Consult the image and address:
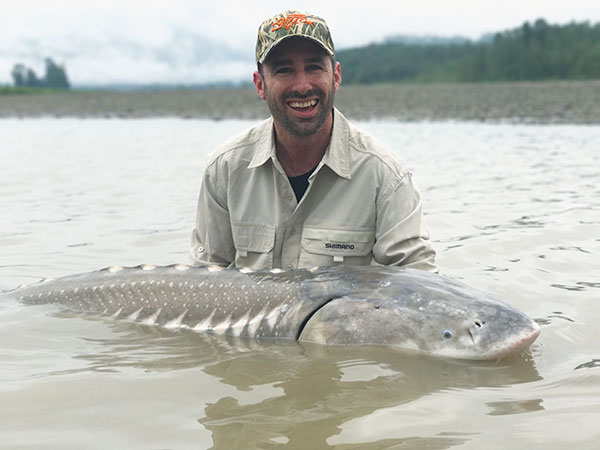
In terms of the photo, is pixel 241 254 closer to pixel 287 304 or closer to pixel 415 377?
pixel 287 304

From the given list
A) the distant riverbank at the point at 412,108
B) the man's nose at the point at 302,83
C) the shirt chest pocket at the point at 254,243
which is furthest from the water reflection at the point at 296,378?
the distant riverbank at the point at 412,108

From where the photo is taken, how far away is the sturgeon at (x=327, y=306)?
2979mm

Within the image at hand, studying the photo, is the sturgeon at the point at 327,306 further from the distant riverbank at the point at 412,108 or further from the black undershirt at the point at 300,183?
the distant riverbank at the point at 412,108

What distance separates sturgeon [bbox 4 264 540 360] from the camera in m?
2.98

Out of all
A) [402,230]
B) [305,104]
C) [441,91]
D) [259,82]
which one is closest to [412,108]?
[441,91]

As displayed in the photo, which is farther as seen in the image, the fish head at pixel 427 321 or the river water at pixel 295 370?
the fish head at pixel 427 321

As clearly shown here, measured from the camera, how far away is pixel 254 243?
3.87m

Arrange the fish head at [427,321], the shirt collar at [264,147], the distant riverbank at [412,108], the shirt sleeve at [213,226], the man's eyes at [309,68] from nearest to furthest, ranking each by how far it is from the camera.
→ the fish head at [427,321]
the man's eyes at [309,68]
the shirt collar at [264,147]
the shirt sleeve at [213,226]
the distant riverbank at [412,108]

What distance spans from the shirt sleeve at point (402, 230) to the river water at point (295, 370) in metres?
0.63

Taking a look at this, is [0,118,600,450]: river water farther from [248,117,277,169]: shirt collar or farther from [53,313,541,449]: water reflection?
[248,117,277,169]: shirt collar

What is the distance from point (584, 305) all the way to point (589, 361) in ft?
3.01

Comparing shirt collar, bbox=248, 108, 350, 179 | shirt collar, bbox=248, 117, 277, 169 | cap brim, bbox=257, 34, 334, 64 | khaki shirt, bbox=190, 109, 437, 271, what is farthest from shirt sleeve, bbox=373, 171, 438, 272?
cap brim, bbox=257, 34, 334, 64

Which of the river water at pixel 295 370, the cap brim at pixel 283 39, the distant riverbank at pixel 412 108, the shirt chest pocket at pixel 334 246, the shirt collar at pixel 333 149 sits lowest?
the distant riverbank at pixel 412 108

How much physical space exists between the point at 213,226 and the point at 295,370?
1.27 metres
